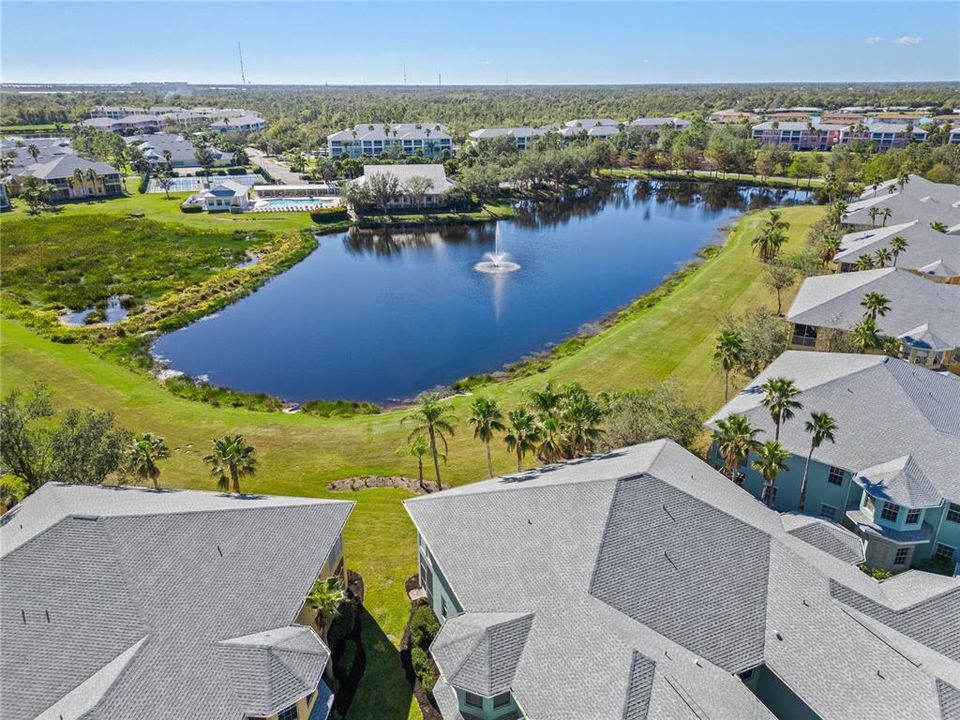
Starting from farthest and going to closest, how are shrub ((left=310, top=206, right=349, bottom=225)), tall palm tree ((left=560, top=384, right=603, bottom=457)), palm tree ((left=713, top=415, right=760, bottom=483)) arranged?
shrub ((left=310, top=206, right=349, bottom=225)) → tall palm tree ((left=560, top=384, right=603, bottom=457)) → palm tree ((left=713, top=415, right=760, bottom=483))

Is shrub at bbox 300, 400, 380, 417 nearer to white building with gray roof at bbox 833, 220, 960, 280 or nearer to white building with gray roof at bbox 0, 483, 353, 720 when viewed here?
white building with gray roof at bbox 0, 483, 353, 720

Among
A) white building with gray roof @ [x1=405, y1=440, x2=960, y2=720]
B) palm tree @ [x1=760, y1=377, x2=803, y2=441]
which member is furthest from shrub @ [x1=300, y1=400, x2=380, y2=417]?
palm tree @ [x1=760, y1=377, x2=803, y2=441]

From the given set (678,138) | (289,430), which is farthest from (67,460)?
(678,138)

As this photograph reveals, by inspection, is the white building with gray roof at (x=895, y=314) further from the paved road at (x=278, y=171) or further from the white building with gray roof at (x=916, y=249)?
the paved road at (x=278, y=171)

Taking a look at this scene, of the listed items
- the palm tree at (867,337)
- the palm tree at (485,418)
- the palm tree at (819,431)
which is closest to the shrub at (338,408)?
the palm tree at (485,418)

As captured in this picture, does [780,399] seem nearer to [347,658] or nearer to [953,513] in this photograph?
[953,513]

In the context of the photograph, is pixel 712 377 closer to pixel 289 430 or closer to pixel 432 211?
pixel 289 430
